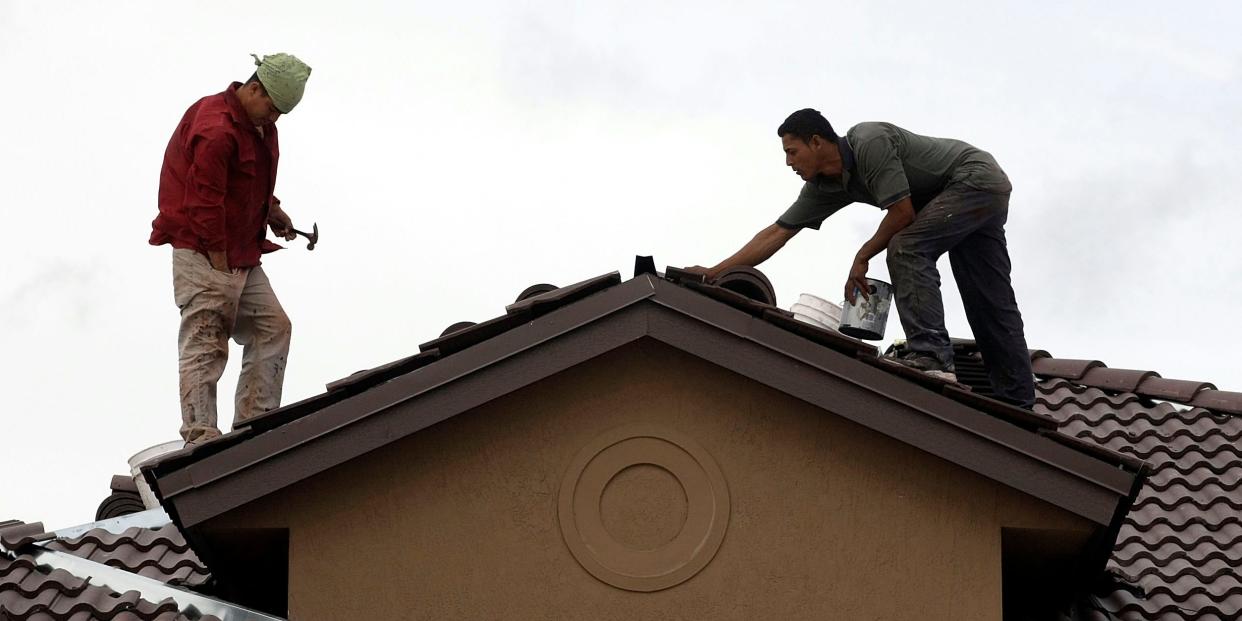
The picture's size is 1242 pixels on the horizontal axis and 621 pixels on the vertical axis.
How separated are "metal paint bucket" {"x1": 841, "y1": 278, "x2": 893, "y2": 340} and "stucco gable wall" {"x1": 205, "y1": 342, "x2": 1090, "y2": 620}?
2.59m

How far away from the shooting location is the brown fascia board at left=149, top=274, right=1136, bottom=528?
7.81m

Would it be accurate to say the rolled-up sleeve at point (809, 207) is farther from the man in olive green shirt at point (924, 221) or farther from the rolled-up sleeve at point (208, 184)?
the rolled-up sleeve at point (208, 184)

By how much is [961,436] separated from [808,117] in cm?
252

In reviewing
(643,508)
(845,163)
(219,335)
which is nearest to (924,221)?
(845,163)

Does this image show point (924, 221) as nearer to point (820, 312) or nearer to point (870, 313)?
point (870, 313)

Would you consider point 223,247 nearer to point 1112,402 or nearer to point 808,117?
point 808,117

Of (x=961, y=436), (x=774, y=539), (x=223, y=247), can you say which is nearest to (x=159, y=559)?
(x=223, y=247)

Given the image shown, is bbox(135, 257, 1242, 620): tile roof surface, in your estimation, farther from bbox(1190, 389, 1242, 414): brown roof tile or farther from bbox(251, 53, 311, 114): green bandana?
bbox(251, 53, 311, 114): green bandana

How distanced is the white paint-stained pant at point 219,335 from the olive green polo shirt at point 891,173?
3.01 meters

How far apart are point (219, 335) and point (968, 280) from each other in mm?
4204

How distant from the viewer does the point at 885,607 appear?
7.93m

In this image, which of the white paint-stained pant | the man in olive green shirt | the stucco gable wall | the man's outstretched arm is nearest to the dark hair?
the man in olive green shirt

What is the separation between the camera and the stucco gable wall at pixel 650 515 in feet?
26.0

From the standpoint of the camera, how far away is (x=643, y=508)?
796cm
